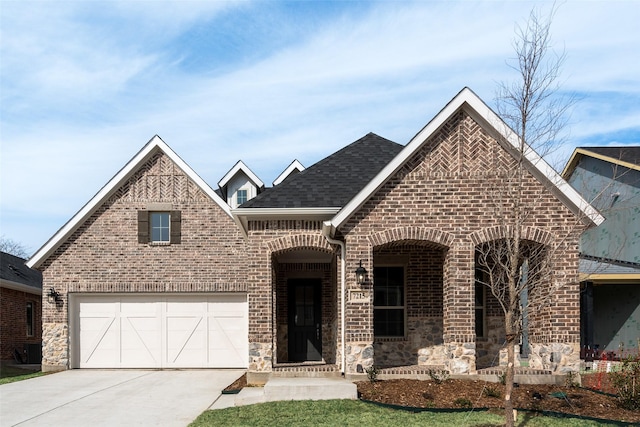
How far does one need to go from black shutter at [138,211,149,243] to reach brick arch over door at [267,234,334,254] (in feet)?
19.6

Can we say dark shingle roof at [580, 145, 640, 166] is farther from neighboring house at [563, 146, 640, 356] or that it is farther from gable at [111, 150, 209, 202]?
gable at [111, 150, 209, 202]

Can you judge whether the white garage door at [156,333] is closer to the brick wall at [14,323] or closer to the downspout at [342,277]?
the brick wall at [14,323]

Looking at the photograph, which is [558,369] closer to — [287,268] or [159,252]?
[287,268]

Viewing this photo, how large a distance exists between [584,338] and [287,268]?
883cm

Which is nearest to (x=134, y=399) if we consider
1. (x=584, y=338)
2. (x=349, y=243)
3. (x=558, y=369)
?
(x=349, y=243)

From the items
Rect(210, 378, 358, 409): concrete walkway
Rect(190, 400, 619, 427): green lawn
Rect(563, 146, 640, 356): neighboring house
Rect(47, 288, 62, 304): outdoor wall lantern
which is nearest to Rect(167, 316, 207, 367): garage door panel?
Rect(47, 288, 62, 304): outdoor wall lantern

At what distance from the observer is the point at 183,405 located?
1172 cm

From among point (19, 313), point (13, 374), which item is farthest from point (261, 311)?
point (19, 313)

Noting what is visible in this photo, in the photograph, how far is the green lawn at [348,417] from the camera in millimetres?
9375

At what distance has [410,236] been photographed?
1270cm

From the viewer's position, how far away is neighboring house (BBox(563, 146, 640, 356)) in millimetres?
18328

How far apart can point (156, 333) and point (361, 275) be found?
8494mm

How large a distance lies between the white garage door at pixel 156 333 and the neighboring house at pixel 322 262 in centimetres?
4

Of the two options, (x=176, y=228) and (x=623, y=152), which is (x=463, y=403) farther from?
(x=623, y=152)
